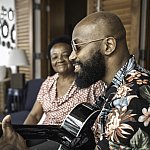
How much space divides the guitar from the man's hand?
4cm

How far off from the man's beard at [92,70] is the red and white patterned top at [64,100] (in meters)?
0.52

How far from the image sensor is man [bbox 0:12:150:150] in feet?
2.48

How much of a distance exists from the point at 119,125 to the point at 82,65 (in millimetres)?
345

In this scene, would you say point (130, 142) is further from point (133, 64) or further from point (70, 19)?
point (70, 19)

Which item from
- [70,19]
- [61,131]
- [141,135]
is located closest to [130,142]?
[141,135]

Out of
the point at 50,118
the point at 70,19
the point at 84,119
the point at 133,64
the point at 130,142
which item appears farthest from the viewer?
the point at 70,19

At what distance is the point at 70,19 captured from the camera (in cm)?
382

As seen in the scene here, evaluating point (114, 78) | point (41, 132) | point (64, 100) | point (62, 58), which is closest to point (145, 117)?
point (114, 78)

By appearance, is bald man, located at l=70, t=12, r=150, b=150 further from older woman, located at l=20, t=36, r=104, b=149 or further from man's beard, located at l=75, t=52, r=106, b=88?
older woman, located at l=20, t=36, r=104, b=149

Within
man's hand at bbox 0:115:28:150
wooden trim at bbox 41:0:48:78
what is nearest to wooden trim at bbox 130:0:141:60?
man's hand at bbox 0:115:28:150

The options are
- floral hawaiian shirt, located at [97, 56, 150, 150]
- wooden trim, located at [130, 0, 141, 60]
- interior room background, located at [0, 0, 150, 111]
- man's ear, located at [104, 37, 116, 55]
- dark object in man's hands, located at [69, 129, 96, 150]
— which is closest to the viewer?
floral hawaiian shirt, located at [97, 56, 150, 150]

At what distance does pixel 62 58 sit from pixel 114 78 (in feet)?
2.75

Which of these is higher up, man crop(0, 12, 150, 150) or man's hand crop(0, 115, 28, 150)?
man crop(0, 12, 150, 150)

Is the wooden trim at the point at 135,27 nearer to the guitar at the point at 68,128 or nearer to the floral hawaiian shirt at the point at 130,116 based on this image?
the guitar at the point at 68,128
